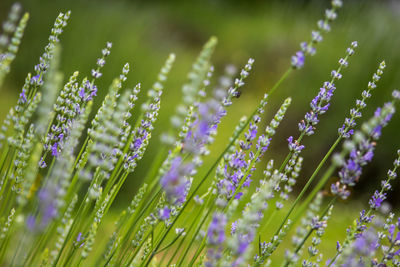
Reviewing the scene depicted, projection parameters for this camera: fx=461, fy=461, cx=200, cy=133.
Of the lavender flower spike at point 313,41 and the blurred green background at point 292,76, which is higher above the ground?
the blurred green background at point 292,76

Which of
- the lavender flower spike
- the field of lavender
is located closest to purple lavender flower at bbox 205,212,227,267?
the field of lavender

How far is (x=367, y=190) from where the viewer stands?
3.69m

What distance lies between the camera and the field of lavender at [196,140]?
2.83ft

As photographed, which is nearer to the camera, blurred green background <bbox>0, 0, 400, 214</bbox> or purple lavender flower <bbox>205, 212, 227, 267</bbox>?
purple lavender flower <bbox>205, 212, 227, 267</bbox>

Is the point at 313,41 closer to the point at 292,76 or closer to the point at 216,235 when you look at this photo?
the point at 216,235

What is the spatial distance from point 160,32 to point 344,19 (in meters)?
3.48

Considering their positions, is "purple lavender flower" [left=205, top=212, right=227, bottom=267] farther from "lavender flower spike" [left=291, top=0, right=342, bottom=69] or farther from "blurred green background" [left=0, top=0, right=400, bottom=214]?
"blurred green background" [left=0, top=0, right=400, bottom=214]

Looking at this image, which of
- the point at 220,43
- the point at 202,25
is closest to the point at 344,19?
the point at 220,43

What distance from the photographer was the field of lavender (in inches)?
33.9

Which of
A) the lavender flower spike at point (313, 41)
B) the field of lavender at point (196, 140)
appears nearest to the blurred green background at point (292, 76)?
the field of lavender at point (196, 140)

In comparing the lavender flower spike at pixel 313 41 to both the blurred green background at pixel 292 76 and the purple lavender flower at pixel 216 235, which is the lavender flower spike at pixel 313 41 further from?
the blurred green background at pixel 292 76

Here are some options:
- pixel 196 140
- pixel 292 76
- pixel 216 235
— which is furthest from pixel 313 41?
pixel 292 76

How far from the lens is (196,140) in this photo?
2.95 ft

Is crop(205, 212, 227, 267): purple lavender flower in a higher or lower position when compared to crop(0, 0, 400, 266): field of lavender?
lower
